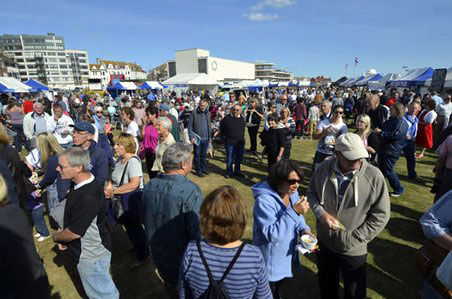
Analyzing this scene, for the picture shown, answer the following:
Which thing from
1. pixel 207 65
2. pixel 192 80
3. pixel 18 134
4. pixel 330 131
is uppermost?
pixel 207 65

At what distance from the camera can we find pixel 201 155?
22.1 ft

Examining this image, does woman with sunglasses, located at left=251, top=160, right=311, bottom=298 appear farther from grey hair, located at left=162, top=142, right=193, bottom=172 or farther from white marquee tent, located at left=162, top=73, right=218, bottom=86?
white marquee tent, located at left=162, top=73, right=218, bottom=86

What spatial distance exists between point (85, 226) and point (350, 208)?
2223 millimetres

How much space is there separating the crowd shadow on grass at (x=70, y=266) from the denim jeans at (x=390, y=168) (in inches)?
223

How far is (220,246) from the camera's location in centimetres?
142

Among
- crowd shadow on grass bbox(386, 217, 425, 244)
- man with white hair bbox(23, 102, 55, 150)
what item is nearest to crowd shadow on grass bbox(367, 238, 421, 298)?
crowd shadow on grass bbox(386, 217, 425, 244)

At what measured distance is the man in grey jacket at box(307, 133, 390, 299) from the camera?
2.03 m

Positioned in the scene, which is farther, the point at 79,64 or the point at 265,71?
the point at 265,71

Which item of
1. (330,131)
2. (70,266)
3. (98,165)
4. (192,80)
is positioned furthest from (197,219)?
(192,80)

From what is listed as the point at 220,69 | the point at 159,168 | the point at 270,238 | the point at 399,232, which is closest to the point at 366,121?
the point at 399,232

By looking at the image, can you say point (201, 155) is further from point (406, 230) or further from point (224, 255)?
point (224, 255)

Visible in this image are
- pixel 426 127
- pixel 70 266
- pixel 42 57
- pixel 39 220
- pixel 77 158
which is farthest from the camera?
pixel 42 57

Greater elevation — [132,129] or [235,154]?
[132,129]

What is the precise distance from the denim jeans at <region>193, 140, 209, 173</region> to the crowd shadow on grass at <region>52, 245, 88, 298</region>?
11.8 feet
